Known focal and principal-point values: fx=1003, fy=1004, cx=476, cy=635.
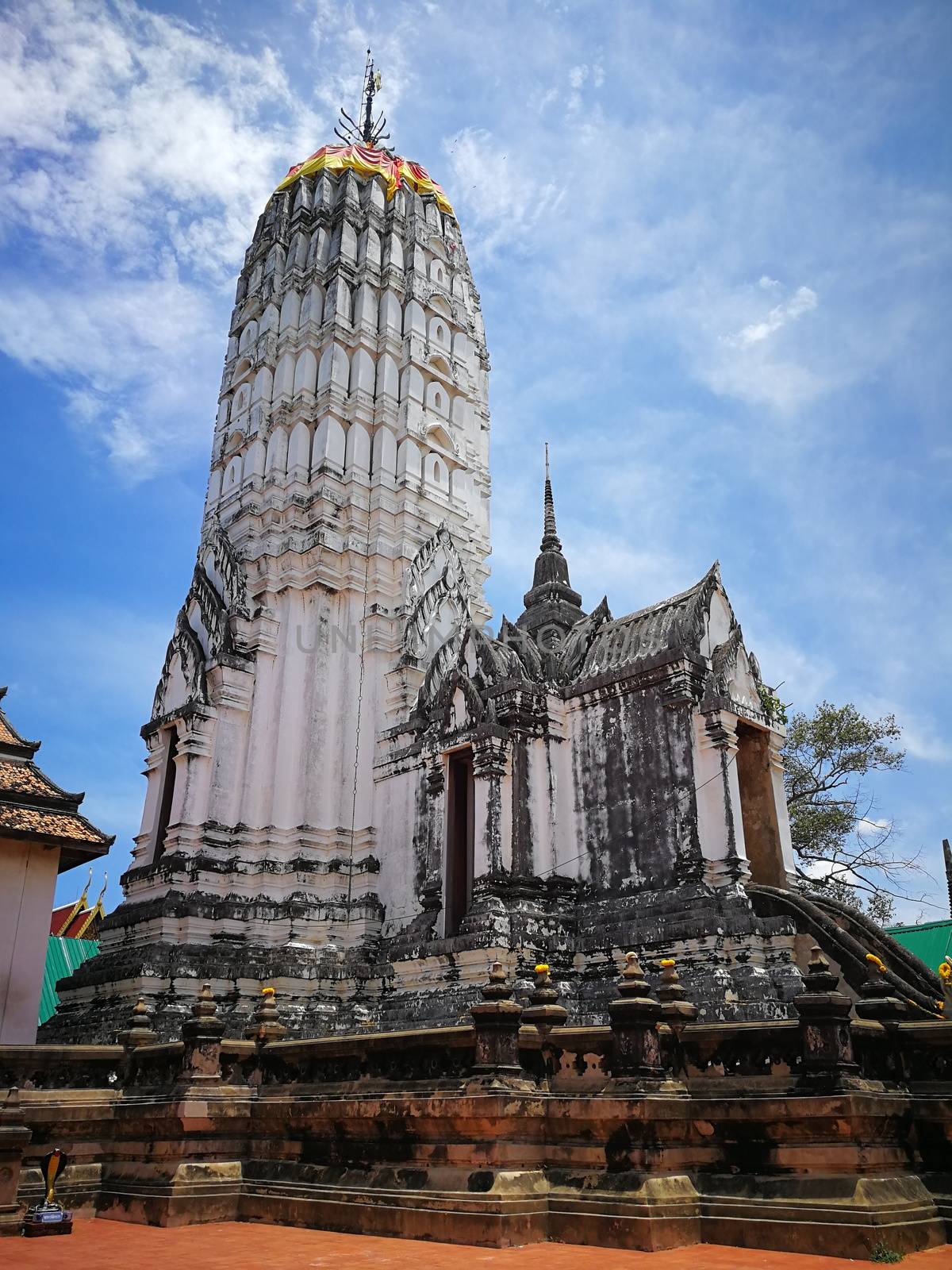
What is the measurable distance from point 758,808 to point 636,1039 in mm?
8876

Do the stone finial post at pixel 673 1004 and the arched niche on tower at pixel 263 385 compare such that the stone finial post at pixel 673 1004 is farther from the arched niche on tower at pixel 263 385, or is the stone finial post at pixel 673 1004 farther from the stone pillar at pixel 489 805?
the arched niche on tower at pixel 263 385

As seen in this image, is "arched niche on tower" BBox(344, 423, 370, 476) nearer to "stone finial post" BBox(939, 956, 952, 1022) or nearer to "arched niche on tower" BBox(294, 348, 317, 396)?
"arched niche on tower" BBox(294, 348, 317, 396)

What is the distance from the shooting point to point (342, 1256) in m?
8.23

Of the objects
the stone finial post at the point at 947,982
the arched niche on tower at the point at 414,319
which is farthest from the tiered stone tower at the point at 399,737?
the stone finial post at the point at 947,982

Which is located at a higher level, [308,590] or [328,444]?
[328,444]

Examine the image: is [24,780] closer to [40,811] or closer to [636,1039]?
[40,811]

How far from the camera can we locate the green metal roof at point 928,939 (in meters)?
23.8

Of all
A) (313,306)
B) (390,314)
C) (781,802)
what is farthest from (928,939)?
(313,306)

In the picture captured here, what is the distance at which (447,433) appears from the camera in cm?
2711

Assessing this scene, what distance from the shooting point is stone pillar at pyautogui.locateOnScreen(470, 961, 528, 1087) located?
9.73 m

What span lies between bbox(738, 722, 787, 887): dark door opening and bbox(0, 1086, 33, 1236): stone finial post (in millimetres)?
11603

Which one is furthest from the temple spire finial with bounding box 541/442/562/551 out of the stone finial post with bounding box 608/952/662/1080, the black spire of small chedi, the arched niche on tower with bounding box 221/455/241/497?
the stone finial post with bounding box 608/952/662/1080

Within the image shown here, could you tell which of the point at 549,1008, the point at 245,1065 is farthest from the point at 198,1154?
the point at 549,1008

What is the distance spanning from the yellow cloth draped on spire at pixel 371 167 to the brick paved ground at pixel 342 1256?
90.6 feet
